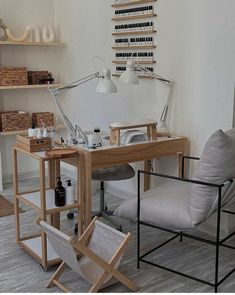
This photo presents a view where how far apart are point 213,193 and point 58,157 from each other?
3.21 feet

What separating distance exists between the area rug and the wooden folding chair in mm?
1337

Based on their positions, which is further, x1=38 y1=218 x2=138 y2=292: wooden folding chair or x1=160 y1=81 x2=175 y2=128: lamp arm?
x1=160 y1=81 x2=175 y2=128: lamp arm

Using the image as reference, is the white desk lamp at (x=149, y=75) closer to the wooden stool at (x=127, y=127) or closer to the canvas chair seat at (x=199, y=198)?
the wooden stool at (x=127, y=127)

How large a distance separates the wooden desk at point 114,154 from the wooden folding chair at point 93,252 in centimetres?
26

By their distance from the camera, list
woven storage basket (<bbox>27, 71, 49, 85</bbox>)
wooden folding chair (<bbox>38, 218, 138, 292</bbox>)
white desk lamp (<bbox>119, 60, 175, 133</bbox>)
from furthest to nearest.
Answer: woven storage basket (<bbox>27, 71, 49, 85</bbox>) → white desk lamp (<bbox>119, 60, 175, 133</bbox>) → wooden folding chair (<bbox>38, 218, 138, 292</bbox>)

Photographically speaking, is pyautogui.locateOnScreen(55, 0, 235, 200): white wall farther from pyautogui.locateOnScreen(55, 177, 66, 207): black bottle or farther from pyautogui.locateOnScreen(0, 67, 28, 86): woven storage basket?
pyautogui.locateOnScreen(55, 177, 66, 207): black bottle

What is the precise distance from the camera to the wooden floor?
2541mm

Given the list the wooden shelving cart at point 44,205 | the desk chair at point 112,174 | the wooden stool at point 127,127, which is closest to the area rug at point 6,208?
the wooden shelving cart at point 44,205

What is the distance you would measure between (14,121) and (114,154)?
198cm

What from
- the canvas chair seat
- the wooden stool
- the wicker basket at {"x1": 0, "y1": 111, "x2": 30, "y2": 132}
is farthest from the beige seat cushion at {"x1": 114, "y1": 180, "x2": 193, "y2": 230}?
the wicker basket at {"x1": 0, "y1": 111, "x2": 30, "y2": 132}

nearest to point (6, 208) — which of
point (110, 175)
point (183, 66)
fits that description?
point (110, 175)

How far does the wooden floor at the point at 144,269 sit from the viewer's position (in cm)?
254

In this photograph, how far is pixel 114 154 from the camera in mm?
2926

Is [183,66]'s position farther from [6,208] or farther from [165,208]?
[6,208]
